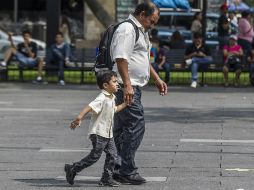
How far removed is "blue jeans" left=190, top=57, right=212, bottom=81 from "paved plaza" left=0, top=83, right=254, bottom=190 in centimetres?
142

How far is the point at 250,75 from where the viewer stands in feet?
75.8

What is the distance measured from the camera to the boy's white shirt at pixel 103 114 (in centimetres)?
967

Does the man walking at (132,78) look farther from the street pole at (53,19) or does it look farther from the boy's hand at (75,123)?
the street pole at (53,19)

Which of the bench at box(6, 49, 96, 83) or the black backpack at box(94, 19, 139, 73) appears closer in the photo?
the black backpack at box(94, 19, 139, 73)

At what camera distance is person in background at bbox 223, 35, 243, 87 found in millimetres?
23234

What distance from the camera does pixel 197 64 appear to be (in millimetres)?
23328

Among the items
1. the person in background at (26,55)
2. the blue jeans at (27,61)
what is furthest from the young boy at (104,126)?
the blue jeans at (27,61)

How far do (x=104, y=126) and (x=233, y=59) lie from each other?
14.4 m

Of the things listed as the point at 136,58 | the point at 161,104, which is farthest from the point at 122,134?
the point at 161,104

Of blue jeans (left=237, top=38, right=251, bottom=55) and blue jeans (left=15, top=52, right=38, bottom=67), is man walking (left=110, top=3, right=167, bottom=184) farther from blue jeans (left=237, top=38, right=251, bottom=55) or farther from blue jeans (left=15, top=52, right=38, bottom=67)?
blue jeans (left=237, top=38, right=251, bottom=55)

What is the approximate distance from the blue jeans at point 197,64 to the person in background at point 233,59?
1.43ft

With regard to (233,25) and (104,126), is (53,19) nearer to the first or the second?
(233,25)

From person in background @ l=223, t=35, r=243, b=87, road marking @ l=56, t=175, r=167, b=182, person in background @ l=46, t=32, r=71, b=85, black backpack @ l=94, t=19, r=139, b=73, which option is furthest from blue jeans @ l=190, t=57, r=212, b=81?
black backpack @ l=94, t=19, r=139, b=73

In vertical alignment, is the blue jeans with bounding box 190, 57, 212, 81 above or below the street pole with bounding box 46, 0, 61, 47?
below
